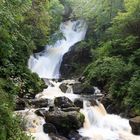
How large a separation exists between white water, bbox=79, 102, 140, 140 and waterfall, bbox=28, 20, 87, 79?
1036 cm

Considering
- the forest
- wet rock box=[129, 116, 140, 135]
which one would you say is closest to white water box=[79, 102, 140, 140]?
wet rock box=[129, 116, 140, 135]

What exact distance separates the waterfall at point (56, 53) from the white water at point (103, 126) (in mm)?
10361

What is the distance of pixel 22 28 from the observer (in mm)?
18844

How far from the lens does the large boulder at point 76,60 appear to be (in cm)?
2569

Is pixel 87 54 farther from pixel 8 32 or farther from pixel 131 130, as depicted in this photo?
pixel 8 32

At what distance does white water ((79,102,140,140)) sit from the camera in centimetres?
1272

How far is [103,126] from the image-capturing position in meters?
14.1

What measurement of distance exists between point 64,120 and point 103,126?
234 cm

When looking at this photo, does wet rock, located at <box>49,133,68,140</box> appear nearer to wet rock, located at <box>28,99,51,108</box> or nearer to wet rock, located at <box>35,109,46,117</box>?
wet rock, located at <box>35,109,46,117</box>

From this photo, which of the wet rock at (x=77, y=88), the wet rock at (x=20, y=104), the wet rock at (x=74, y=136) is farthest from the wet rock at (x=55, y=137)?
the wet rock at (x=77, y=88)

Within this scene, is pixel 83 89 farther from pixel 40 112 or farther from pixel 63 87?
pixel 40 112

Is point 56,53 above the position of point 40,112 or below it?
above

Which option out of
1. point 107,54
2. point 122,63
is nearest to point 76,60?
point 107,54

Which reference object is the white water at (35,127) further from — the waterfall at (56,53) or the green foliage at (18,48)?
the waterfall at (56,53)
